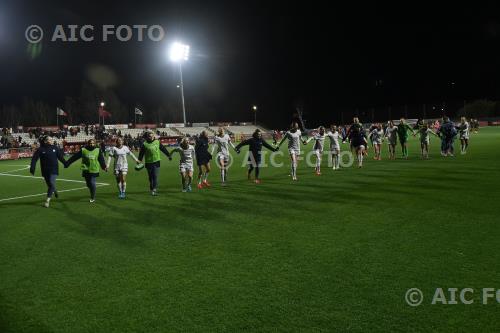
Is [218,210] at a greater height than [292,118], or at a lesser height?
lesser

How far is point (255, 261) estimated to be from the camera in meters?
6.37

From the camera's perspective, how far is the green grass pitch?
4531mm

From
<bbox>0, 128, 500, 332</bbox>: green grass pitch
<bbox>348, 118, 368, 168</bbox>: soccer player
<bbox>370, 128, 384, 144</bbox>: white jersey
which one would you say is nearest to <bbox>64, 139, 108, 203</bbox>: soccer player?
<bbox>0, 128, 500, 332</bbox>: green grass pitch

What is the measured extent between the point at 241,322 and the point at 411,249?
3568 millimetres

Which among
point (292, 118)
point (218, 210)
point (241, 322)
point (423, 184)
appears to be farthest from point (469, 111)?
point (241, 322)

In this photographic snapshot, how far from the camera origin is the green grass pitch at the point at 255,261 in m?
4.53

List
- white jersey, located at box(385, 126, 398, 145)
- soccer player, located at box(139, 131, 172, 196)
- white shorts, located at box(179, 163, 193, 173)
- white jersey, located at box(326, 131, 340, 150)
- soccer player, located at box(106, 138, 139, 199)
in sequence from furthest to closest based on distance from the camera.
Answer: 1. white jersey, located at box(385, 126, 398, 145)
2. white jersey, located at box(326, 131, 340, 150)
3. white shorts, located at box(179, 163, 193, 173)
4. soccer player, located at box(106, 138, 139, 199)
5. soccer player, located at box(139, 131, 172, 196)

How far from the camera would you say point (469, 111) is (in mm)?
72625

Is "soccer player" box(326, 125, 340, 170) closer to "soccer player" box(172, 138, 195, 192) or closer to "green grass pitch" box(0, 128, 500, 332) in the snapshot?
"green grass pitch" box(0, 128, 500, 332)

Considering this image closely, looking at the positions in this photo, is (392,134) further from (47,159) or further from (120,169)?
Result: (47,159)

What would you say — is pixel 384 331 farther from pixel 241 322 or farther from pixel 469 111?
pixel 469 111

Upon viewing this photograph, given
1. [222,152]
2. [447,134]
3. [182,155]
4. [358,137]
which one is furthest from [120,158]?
[447,134]

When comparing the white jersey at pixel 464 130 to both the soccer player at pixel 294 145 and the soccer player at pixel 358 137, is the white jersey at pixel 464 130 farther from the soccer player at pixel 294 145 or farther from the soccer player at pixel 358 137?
the soccer player at pixel 294 145

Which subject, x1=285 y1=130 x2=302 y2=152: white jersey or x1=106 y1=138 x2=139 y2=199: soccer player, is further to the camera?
x1=285 y1=130 x2=302 y2=152: white jersey
